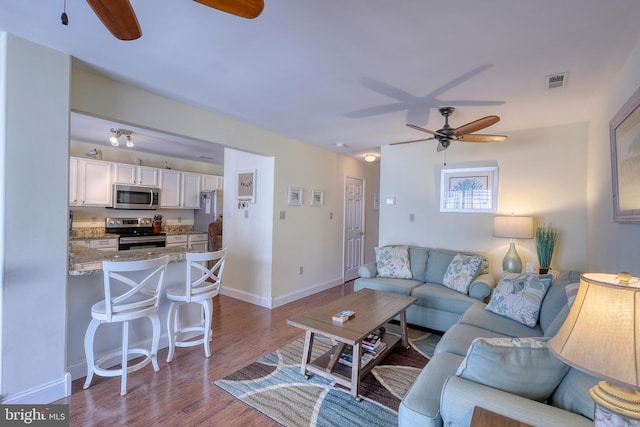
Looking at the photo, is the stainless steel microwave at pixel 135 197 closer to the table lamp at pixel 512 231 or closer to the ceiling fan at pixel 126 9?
the ceiling fan at pixel 126 9

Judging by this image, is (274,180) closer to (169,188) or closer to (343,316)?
(343,316)

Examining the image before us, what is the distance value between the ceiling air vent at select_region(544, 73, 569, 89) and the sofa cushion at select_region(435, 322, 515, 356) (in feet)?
6.61

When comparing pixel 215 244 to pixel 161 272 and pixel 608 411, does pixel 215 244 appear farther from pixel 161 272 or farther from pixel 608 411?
pixel 608 411

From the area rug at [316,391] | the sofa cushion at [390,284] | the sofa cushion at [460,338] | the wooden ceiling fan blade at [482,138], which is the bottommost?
the area rug at [316,391]

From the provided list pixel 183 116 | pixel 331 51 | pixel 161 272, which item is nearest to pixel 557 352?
pixel 331 51

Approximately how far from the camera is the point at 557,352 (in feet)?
3.18

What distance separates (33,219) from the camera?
1.97 m

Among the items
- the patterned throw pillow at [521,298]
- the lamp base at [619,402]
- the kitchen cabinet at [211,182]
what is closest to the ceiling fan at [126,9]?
the lamp base at [619,402]

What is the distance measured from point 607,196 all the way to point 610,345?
226 centimetres

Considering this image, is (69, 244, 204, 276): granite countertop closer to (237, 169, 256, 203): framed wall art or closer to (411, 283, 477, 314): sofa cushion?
(237, 169, 256, 203): framed wall art

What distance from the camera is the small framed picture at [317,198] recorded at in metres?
4.82

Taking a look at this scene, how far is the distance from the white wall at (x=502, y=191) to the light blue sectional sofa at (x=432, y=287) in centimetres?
32

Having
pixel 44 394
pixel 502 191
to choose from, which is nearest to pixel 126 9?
pixel 44 394

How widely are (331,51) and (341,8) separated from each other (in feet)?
1.37
